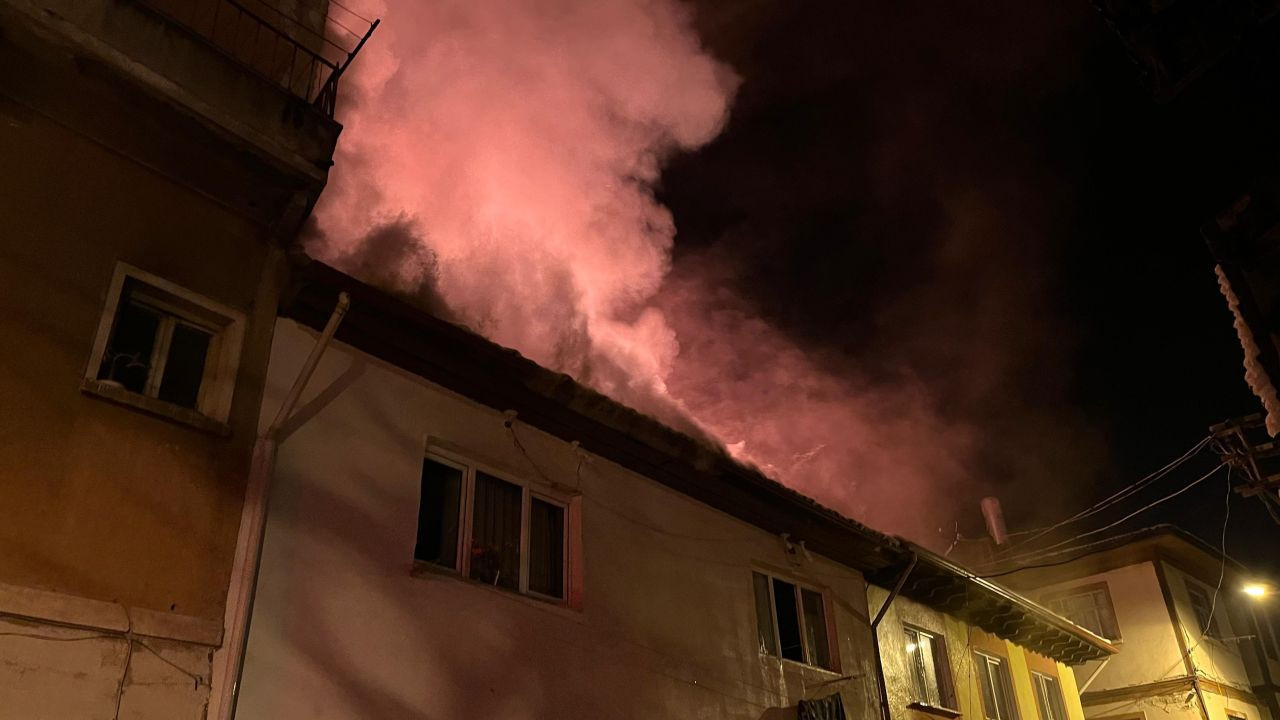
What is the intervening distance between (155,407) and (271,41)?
4070 mm

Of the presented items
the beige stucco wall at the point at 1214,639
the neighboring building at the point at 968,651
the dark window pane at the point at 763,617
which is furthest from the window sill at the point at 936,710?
the beige stucco wall at the point at 1214,639

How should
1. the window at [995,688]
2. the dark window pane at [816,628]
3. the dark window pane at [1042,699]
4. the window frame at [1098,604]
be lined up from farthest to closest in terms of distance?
the window frame at [1098,604], the dark window pane at [1042,699], the window at [995,688], the dark window pane at [816,628]

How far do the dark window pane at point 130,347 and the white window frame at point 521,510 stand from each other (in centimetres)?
277

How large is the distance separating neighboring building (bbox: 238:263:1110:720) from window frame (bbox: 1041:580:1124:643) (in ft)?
46.4

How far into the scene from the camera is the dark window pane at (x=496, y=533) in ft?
29.6

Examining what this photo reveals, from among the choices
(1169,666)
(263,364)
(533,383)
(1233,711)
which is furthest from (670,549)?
(1233,711)

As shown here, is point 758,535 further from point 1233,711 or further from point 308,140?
point 1233,711

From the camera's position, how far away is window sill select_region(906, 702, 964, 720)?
542 inches

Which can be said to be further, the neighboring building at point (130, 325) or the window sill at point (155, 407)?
the window sill at point (155, 407)

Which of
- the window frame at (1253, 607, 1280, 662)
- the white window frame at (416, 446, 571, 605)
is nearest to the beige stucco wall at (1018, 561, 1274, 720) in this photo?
the window frame at (1253, 607, 1280, 662)

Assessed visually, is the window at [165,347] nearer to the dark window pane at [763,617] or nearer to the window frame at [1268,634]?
the dark window pane at [763,617]

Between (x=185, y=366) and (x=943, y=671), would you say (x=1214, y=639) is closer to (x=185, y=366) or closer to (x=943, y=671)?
(x=943, y=671)

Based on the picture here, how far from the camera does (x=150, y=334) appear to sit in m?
7.19

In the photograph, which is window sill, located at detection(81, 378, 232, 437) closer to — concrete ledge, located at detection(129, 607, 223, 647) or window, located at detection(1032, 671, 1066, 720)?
concrete ledge, located at detection(129, 607, 223, 647)
